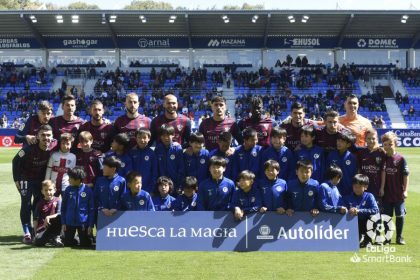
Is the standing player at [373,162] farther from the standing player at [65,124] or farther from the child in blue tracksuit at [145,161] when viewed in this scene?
the standing player at [65,124]

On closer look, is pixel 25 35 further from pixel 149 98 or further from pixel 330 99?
pixel 330 99

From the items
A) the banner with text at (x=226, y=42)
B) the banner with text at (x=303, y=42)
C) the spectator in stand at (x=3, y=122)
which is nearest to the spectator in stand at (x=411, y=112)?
the banner with text at (x=303, y=42)

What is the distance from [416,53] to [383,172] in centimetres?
4060

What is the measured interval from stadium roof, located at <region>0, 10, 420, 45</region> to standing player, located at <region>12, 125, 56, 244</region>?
108 ft

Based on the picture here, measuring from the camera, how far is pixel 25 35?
147 ft

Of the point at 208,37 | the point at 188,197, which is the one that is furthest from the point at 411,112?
the point at 188,197

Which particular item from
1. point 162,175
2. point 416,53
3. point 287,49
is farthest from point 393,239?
point 416,53

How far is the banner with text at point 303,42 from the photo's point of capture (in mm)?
45062

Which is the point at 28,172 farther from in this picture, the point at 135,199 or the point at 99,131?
the point at 135,199

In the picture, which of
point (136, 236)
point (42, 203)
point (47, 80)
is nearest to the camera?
point (136, 236)

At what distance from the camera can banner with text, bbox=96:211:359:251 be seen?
8.30 metres

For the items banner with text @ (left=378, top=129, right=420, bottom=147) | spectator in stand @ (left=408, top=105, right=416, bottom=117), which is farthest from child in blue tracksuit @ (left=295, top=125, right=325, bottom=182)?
spectator in stand @ (left=408, top=105, right=416, bottom=117)

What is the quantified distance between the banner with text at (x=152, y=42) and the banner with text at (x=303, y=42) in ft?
20.9

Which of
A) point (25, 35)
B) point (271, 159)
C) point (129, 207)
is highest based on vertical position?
point (25, 35)
